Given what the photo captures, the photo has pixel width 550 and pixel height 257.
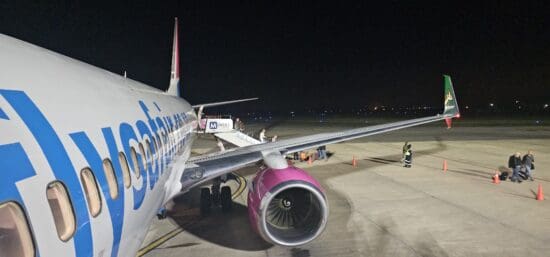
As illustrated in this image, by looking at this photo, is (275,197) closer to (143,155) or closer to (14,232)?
(143,155)

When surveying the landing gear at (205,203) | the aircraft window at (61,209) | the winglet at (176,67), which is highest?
the winglet at (176,67)

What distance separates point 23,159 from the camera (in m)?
2.22

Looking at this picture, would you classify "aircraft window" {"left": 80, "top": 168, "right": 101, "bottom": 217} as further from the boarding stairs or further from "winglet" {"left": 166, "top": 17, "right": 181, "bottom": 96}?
the boarding stairs

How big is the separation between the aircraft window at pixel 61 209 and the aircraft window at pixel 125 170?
3.97ft

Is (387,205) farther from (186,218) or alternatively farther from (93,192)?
(93,192)

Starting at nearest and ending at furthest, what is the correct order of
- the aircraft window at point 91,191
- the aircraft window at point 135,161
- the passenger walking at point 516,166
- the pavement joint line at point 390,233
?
the aircraft window at point 91,191
the aircraft window at point 135,161
the pavement joint line at point 390,233
the passenger walking at point 516,166

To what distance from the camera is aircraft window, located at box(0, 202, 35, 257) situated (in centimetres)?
203

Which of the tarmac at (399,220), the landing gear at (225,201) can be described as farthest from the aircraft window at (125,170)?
the landing gear at (225,201)

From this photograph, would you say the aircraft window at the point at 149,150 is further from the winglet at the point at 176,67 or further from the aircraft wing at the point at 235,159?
the winglet at the point at 176,67

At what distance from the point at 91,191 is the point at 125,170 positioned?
0.94m

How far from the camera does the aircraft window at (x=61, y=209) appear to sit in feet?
8.11

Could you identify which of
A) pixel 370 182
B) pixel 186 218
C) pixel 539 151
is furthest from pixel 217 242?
pixel 539 151

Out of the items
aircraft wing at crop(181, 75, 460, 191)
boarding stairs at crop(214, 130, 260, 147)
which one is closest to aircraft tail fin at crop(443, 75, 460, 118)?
aircraft wing at crop(181, 75, 460, 191)

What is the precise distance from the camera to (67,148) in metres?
2.79
